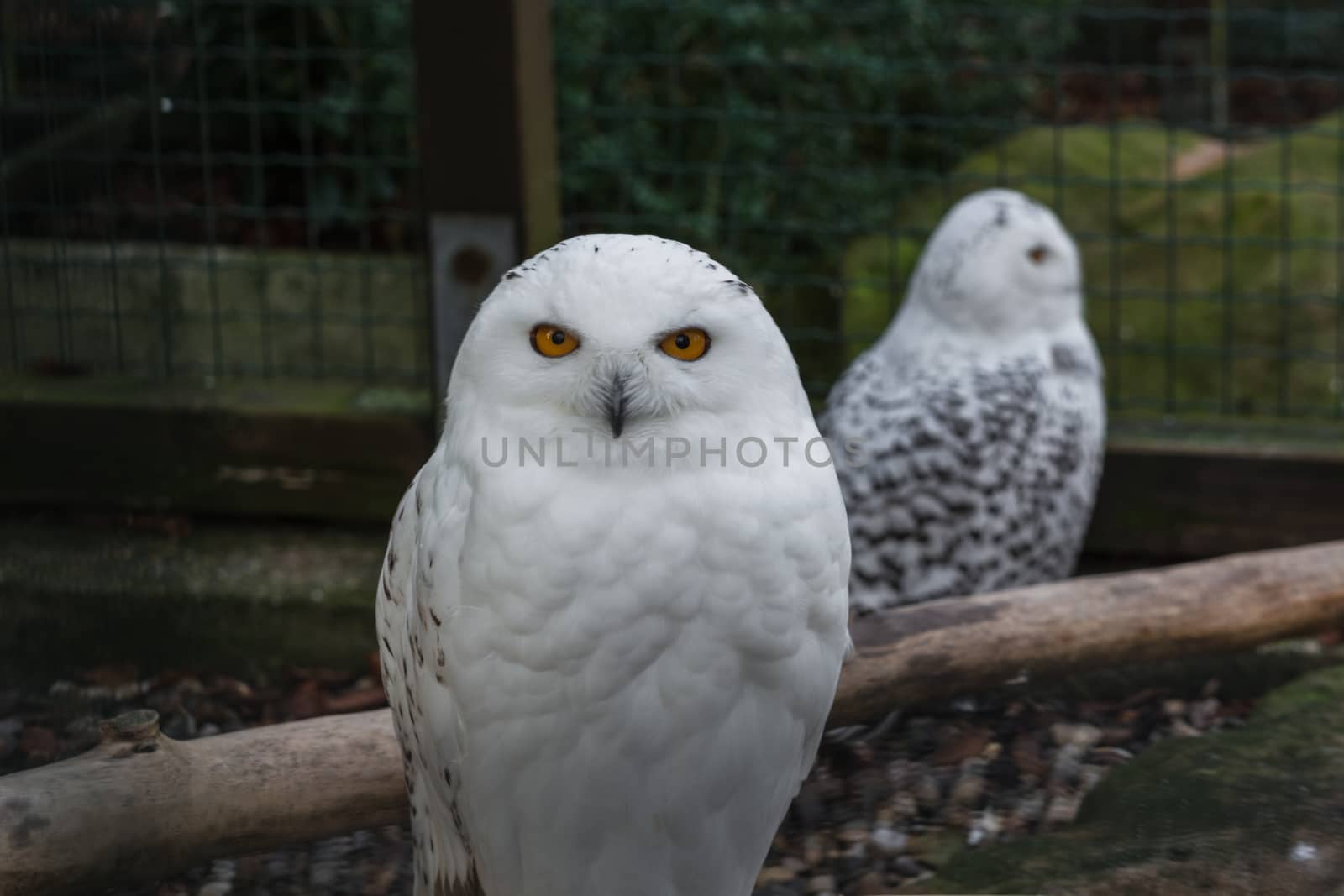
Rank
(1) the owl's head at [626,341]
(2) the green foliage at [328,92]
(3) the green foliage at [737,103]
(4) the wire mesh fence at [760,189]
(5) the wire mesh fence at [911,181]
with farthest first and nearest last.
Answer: (3) the green foliage at [737,103]
(2) the green foliage at [328,92]
(5) the wire mesh fence at [911,181]
(4) the wire mesh fence at [760,189]
(1) the owl's head at [626,341]

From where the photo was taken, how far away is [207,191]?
3.67 m

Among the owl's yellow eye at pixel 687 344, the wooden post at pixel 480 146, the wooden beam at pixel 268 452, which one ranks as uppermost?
the wooden post at pixel 480 146

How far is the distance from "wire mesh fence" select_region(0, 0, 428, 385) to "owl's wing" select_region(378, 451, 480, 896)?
1.80 ft

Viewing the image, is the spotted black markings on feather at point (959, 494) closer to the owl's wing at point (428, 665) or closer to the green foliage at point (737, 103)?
the green foliage at point (737, 103)

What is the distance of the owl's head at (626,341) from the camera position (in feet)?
5.18

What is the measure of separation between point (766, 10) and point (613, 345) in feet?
10.6

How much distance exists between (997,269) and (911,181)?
4.49 feet

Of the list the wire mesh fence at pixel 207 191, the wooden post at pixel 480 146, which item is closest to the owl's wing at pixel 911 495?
the wooden post at pixel 480 146

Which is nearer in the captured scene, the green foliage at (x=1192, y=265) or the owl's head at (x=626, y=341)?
the owl's head at (x=626, y=341)

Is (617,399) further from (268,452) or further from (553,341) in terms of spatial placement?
(268,452)

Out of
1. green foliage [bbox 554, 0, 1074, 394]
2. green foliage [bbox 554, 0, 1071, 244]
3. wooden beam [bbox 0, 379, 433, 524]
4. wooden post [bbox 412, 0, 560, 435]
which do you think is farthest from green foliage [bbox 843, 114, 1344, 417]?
wooden beam [bbox 0, 379, 433, 524]

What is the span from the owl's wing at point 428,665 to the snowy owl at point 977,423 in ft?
4.68

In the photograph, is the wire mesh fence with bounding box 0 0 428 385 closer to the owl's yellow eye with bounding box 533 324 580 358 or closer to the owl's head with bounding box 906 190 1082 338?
the owl's yellow eye with bounding box 533 324 580 358

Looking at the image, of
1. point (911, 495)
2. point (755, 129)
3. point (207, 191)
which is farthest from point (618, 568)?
point (755, 129)
